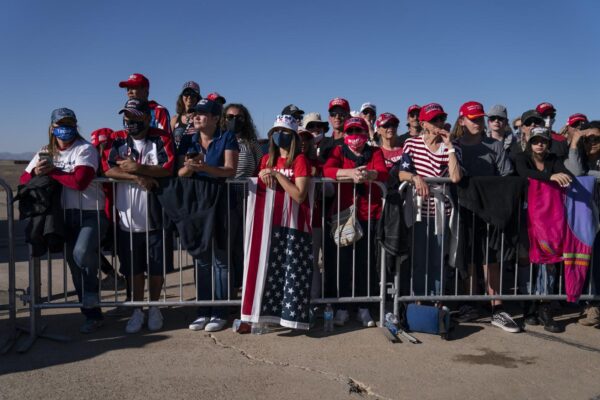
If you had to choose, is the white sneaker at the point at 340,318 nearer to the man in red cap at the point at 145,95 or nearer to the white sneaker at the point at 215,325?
Result: the white sneaker at the point at 215,325

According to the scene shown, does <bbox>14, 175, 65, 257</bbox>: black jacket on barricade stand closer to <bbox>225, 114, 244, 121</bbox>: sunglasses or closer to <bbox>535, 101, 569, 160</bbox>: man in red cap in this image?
<bbox>225, 114, 244, 121</bbox>: sunglasses

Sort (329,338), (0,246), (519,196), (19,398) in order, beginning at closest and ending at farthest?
(19,398), (329,338), (519,196), (0,246)

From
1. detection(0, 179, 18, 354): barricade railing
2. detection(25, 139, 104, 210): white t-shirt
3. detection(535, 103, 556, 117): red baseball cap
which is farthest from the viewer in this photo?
detection(535, 103, 556, 117): red baseball cap

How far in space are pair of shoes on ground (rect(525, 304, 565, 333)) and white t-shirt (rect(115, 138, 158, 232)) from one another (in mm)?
4020

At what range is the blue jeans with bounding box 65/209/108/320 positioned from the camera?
16.8 feet

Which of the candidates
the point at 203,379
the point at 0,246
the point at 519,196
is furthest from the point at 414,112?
the point at 0,246

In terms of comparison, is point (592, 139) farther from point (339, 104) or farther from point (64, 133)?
point (64, 133)

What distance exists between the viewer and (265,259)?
517 centimetres

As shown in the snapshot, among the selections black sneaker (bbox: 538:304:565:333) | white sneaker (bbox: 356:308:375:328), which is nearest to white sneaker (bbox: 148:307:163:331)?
white sneaker (bbox: 356:308:375:328)

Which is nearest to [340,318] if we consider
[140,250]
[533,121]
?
[140,250]

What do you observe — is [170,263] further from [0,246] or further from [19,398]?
[0,246]

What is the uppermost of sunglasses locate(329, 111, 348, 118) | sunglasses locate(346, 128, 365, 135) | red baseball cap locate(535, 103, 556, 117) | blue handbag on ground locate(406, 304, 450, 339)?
Result: red baseball cap locate(535, 103, 556, 117)

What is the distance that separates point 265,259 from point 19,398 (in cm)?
230

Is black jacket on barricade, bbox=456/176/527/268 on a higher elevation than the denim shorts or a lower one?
higher
